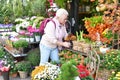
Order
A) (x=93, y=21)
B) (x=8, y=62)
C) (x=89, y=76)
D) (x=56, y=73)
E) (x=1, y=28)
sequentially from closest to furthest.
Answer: (x=89, y=76) < (x=56, y=73) < (x=93, y=21) < (x=8, y=62) < (x=1, y=28)

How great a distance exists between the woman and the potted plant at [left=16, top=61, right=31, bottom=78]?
0.83 metres

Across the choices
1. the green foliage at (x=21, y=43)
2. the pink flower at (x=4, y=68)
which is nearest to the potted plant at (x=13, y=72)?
the pink flower at (x=4, y=68)

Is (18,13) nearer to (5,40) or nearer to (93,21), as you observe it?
(5,40)

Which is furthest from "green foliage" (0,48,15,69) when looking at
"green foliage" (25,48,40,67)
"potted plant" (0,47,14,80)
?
"green foliage" (25,48,40,67)

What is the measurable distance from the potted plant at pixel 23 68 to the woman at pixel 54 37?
83 centimetres

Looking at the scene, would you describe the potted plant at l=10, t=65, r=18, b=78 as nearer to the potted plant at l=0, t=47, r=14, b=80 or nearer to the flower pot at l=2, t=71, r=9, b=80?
the potted plant at l=0, t=47, r=14, b=80

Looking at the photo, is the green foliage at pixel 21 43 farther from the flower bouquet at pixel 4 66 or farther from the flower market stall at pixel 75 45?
the flower bouquet at pixel 4 66

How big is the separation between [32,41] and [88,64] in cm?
265

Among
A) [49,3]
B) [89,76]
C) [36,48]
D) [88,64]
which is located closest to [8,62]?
[36,48]

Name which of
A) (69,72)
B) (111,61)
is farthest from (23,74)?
(69,72)

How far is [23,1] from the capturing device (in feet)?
33.2

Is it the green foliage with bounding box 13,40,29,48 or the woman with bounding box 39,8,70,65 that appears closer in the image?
the woman with bounding box 39,8,70,65

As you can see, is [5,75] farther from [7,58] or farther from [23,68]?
[7,58]

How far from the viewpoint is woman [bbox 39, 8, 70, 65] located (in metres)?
6.03
